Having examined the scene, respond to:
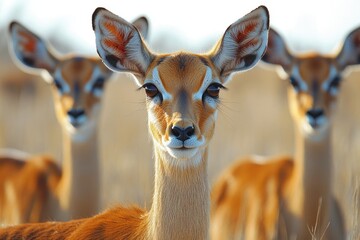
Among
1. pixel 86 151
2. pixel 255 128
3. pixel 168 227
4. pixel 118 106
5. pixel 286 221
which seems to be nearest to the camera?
pixel 168 227

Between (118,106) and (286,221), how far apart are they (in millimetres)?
9674

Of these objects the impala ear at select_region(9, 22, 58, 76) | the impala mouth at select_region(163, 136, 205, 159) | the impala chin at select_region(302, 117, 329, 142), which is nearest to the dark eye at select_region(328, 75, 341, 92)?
the impala chin at select_region(302, 117, 329, 142)

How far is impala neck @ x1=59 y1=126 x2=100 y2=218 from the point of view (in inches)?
358

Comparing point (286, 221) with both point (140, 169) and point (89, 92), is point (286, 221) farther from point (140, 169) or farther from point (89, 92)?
point (140, 169)

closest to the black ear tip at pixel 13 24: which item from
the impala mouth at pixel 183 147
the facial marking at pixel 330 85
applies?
the facial marking at pixel 330 85

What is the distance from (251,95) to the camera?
19578mm

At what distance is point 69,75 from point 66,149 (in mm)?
796

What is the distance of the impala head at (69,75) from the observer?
30.9 ft

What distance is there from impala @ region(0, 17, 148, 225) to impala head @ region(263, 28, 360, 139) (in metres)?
1.50

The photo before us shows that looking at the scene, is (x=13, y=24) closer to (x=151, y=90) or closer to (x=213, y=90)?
(x=151, y=90)

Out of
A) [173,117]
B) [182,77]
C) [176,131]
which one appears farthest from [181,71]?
[176,131]

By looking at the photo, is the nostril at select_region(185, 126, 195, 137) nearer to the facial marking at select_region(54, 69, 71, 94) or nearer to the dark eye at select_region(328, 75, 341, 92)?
the dark eye at select_region(328, 75, 341, 92)

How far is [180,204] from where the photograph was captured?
5.46 meters

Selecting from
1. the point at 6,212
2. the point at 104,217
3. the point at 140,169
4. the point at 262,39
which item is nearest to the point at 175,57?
the point at 262,39
